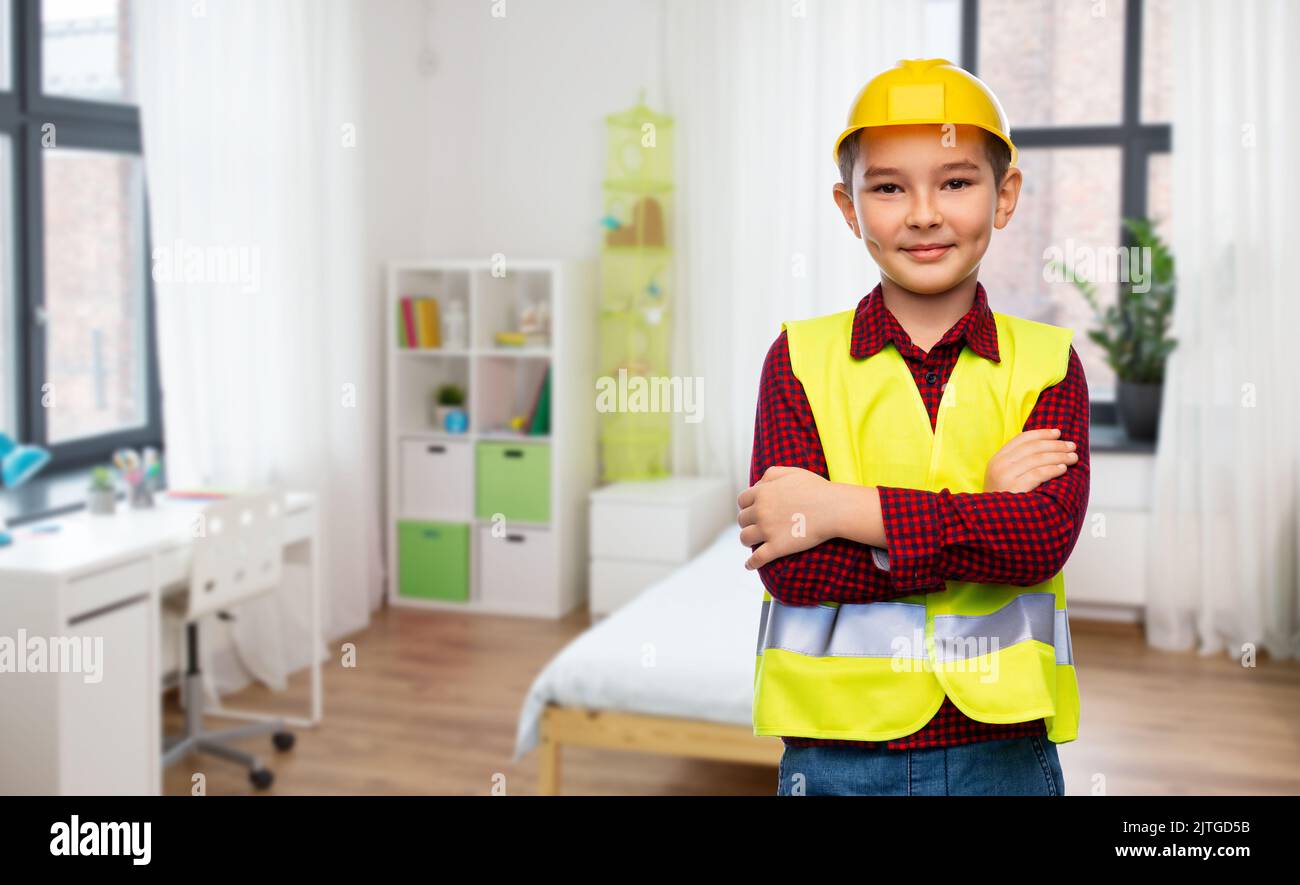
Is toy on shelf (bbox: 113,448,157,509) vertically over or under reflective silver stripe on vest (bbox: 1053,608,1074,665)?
under

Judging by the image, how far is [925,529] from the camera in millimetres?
971

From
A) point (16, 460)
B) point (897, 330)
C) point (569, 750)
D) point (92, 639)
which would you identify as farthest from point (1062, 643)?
point (16, 460)

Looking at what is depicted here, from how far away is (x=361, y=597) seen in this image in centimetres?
478

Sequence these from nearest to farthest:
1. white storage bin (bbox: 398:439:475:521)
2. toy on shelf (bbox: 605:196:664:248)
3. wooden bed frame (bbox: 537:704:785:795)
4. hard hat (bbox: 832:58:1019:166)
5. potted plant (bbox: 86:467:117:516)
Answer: hard hat (bbox: 832:58:1019:166) → wooden bed frame (bbox: 537:704:785:795) → potted plant (bbox: 86:467:117:516) → toy on shelf (bbox: 605:196:664:248) → white storage bin (bbox: 398:439:475:521)

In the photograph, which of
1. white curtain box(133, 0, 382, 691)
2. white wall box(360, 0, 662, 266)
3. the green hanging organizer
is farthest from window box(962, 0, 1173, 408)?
white curtain box(133, 0, 382, 691)

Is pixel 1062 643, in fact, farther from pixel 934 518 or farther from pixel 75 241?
pixel 75 241

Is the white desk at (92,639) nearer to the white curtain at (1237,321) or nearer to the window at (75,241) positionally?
the window at (75,241)

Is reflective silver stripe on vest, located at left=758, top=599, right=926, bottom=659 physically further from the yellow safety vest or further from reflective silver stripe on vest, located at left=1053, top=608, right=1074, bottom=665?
reflective silver stripe on vest, located at left=1053, top=608, right=1074, bottom=665

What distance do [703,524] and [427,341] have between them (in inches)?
50.8

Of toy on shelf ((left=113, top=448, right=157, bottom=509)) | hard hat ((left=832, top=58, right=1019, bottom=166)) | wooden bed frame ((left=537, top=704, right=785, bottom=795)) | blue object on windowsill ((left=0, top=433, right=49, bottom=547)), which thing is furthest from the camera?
toy on shelf ((left=113, top=448, right=157, bottom=509))

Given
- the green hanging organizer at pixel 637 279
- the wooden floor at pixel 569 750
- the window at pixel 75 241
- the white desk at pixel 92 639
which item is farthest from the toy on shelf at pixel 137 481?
the green hanging organizer at pixel 637 279

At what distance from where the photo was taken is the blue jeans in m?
1.01

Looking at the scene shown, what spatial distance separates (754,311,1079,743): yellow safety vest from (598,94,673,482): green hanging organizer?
13.2ft

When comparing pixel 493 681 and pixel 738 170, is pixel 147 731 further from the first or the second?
pixel 738 170
